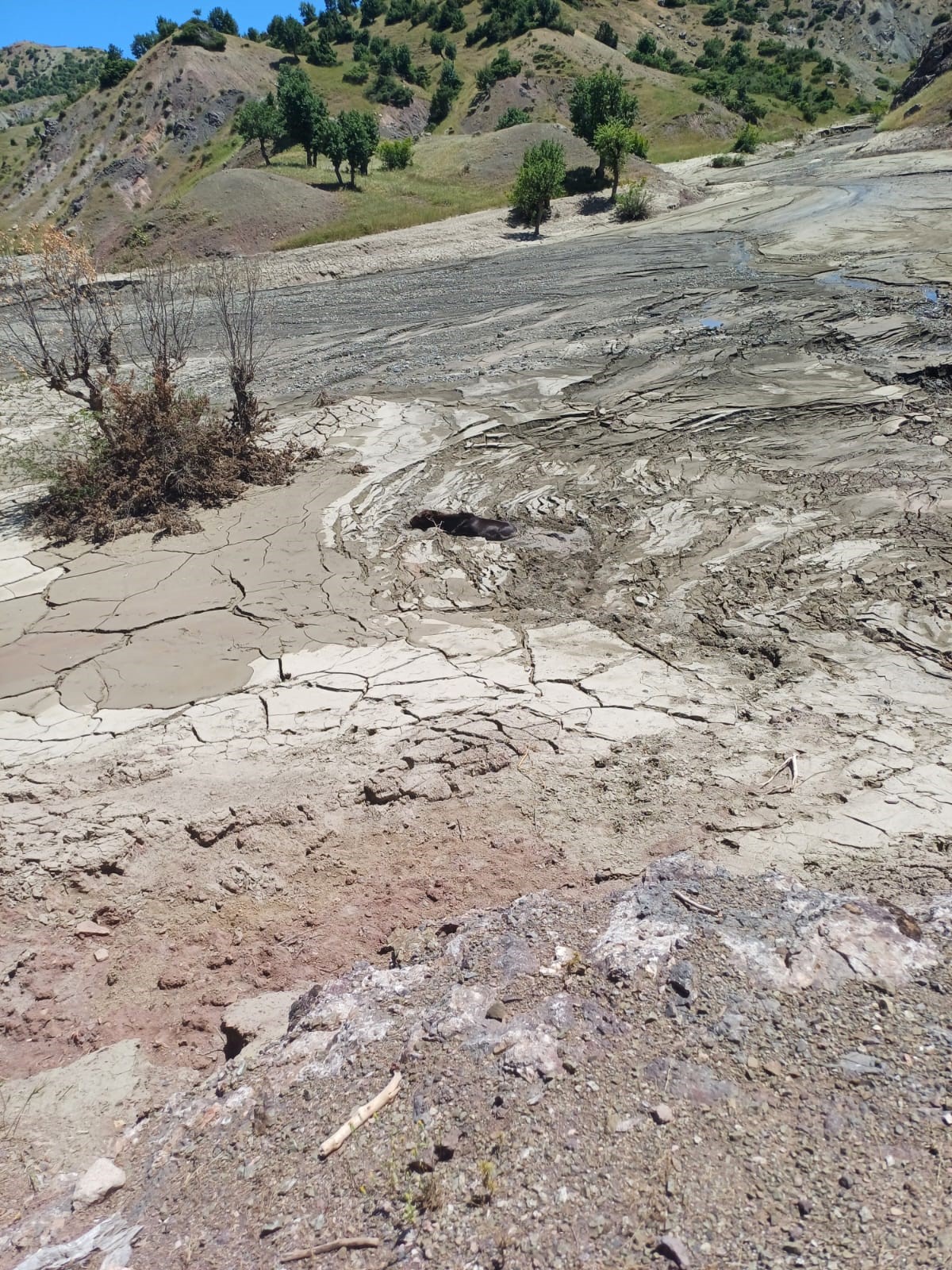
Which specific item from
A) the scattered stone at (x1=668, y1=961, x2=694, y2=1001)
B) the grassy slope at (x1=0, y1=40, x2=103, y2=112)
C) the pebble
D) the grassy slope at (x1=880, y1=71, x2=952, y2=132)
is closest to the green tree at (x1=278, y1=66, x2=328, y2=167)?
the grassy slope at (x1=880, y1=71, x2=952, y2=132)

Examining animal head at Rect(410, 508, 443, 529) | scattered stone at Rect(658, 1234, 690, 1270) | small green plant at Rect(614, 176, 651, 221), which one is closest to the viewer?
scattered stone at Rect(658, 1234, 690, 1270)

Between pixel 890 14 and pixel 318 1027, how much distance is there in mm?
117855

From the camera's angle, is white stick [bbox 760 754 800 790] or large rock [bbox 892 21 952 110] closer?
white stick [bbox 760 754 800 790]

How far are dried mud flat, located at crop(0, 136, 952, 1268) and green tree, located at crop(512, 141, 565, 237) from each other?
18.0 metres

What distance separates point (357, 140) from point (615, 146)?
37.1 ft

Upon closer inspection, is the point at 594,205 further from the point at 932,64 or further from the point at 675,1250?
the point at 675,1250

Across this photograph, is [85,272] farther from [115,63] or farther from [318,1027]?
[115,63]

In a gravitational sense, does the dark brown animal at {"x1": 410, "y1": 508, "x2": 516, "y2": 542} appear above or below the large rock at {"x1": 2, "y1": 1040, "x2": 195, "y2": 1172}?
above

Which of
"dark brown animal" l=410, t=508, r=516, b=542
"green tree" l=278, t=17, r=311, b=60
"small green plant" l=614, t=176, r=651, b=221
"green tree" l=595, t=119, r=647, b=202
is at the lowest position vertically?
"dark brown animal" l=410, t=508, r=516, b=542

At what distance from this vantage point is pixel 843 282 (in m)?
15.2

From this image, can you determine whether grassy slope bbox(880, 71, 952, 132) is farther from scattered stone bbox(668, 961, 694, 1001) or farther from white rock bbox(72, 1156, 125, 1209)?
white rock bbox(72, 1156, 125, 1209)

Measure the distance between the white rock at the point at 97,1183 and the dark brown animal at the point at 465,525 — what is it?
591 cm

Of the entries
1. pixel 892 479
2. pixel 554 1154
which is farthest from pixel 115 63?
pixel 554 1154

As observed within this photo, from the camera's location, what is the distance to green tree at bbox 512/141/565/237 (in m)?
25.4
